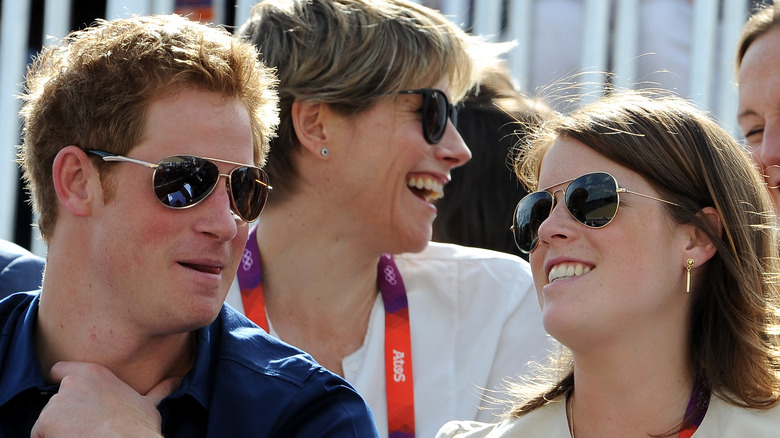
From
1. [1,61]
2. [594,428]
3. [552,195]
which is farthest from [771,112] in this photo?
[1,61]

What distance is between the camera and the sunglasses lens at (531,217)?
8.19ft

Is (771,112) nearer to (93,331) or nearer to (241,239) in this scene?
(241,239)

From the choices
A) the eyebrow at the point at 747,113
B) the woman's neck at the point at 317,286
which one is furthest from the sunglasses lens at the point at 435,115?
the eyebrow at the point at 747,113

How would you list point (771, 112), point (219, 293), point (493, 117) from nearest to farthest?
point (219, 293) < point (771, 112) < point (493, 117)

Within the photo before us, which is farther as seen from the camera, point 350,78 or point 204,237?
point 350,78

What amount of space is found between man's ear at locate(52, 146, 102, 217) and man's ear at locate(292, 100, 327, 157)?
120 cm

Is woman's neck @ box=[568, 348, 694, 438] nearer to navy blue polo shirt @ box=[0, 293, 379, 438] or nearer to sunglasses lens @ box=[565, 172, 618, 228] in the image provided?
sunglasses lens @ box=[565, 172, 618, 228]

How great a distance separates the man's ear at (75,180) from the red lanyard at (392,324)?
109cm

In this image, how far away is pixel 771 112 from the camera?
126 inches

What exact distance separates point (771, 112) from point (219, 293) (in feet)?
6.36

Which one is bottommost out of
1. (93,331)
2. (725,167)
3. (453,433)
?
(453,433)

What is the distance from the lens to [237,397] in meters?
2.21

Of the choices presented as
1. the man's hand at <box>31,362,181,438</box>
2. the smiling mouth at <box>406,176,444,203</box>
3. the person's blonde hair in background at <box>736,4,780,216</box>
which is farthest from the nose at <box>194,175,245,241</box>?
the person's blonde hair in background at <box>736,4,780,216</box>

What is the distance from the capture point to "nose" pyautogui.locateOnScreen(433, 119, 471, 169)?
3.43m
